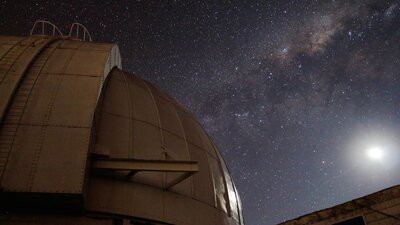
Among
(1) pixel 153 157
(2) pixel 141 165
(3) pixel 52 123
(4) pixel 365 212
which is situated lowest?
(4) pixel 365 212

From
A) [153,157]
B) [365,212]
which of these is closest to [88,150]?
[153,157]

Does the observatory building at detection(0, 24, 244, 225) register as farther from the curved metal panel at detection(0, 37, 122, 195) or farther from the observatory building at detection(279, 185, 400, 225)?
the observatory building at detection(279, 185, 400, 225)

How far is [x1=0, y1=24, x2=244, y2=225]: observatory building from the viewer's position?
661 centimetres

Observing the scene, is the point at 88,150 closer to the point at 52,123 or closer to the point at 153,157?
the point at 52,123

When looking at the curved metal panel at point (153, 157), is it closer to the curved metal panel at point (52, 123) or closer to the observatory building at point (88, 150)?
the observatory building at point (88, 150)

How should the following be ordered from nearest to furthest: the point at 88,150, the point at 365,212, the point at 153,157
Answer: the point at 88,150, the point at 153,157, the point at 365,212

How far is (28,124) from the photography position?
7.32 m

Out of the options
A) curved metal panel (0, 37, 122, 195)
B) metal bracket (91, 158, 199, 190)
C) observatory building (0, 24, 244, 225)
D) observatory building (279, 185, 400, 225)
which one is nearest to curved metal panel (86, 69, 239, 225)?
observatory building (0, 24, 244, 225)

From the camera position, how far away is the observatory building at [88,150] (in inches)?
260

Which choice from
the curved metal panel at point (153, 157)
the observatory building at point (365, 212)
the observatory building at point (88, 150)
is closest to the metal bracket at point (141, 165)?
the observatory building at point (88, 150)

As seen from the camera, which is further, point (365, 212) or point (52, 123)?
point (365, 212)

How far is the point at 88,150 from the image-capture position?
23.4 ft

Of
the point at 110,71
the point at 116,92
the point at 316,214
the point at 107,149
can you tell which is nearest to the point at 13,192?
the point at 107,149

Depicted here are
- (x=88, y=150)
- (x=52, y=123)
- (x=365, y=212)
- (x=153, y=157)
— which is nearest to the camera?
(x=88, y=150)
